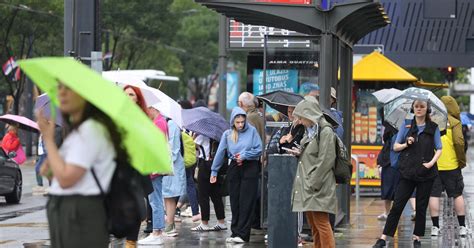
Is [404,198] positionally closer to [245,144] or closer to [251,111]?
[245,144]

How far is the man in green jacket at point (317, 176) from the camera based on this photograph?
33.3 ft

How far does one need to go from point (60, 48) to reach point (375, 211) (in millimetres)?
27283

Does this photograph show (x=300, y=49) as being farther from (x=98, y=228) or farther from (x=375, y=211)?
(x=98, y=228)

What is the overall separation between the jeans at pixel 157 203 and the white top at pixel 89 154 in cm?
608

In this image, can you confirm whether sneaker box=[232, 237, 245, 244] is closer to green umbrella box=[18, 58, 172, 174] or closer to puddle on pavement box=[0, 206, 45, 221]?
puddle on pavement box=[0, 206, 45, 221]

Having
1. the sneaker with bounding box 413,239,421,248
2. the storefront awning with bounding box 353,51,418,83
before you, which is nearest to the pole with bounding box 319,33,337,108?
the sneaker with bounding box 413,239,421,248

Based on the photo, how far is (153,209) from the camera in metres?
12.2

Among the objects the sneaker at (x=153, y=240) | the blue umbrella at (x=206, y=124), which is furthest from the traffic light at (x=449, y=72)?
the sneaker at (x=153, y=240)

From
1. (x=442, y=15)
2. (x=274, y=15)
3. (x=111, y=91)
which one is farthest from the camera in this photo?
(x=442, y=15)

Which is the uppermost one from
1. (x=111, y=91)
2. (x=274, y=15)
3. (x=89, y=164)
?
(x=274, y=15)

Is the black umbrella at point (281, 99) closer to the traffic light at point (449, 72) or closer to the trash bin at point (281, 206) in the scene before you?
the trash bin at point (281, 206)

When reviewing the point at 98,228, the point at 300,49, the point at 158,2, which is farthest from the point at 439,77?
the point at 98,228

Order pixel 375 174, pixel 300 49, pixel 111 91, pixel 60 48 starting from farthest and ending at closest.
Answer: pixel 60 48 < pixel 375 174 < pixel 300 49 < pixel 111 91

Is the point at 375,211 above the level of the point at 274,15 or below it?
below
